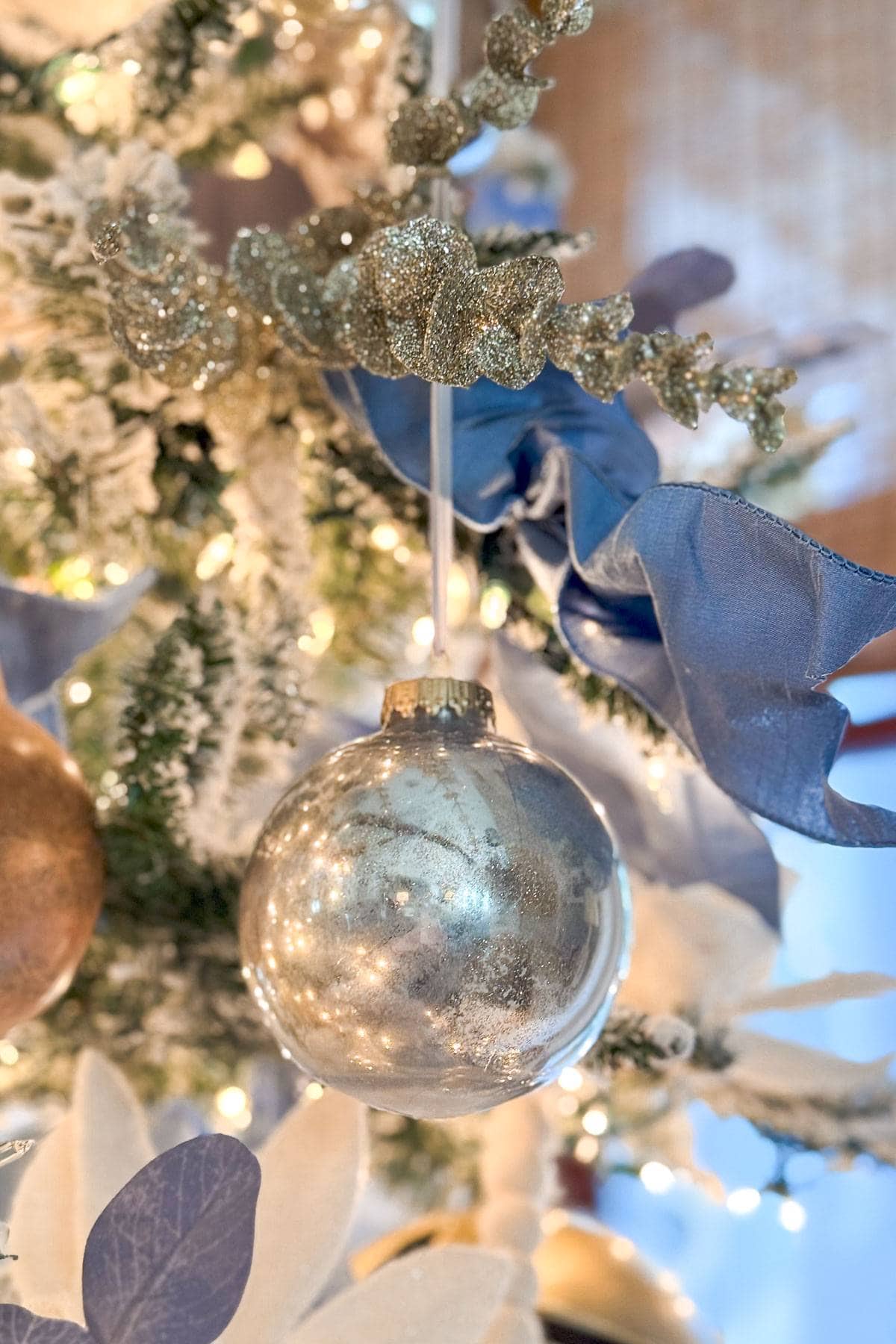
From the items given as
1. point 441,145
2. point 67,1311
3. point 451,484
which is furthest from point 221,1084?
point 441,145

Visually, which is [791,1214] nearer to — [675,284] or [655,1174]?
[655,1174]

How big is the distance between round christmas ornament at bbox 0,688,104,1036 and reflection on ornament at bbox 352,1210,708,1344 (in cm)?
26

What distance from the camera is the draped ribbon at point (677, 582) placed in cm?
34

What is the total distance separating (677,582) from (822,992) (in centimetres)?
22

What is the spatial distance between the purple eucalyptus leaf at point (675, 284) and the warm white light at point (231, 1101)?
1.37 ft

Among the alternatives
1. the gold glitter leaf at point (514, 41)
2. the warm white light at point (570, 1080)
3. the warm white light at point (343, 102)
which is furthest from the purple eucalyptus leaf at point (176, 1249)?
the warm white light at point (343, 102)

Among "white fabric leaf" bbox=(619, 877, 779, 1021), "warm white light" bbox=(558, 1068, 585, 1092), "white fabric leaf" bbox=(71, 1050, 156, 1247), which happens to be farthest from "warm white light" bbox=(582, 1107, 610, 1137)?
"white fabric leaf" bbox=(71, 1050, 156, 1247)

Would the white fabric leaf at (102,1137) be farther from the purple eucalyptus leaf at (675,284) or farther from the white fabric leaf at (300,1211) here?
the purple eucalyptus leaf at (675,284)

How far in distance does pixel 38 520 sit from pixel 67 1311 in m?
0.35

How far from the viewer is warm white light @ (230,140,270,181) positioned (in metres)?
0.67

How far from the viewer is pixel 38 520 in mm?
583

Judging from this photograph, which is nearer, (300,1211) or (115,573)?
(300,1211)

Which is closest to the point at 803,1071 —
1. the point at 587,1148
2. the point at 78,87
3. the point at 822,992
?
the point at 822,992

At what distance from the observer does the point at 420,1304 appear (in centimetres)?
40
